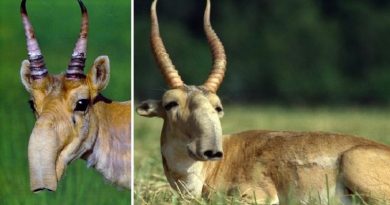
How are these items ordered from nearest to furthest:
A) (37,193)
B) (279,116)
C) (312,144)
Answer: (37,193), (312,144), (279,116)

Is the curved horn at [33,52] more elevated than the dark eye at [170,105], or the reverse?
the curved horn at [33,52]

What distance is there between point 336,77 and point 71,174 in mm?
7748

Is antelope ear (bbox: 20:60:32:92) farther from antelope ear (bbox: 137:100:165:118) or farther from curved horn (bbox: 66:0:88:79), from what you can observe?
antelope ear (bbox: 137:100:165:118)

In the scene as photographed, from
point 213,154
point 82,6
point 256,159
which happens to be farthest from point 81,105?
point 256,159

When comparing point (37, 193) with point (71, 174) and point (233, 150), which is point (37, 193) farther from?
point (233, 150)

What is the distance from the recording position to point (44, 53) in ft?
→ 17.8

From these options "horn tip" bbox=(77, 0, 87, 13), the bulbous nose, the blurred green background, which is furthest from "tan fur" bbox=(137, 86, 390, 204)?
"horn tip" bbox=(77, 0, 87, 13)

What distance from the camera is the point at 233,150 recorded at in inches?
240

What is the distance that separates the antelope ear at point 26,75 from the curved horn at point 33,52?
14mm

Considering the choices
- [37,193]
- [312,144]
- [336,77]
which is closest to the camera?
[37,193]

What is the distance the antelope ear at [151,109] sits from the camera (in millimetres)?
5867

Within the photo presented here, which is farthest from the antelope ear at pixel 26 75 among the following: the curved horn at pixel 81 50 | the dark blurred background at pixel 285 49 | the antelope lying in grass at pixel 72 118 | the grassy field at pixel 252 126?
the dark blurred background at pixel 285 49

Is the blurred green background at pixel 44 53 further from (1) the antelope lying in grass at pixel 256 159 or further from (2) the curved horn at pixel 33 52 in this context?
(1) the antelope lying in grass at pixel 256 159

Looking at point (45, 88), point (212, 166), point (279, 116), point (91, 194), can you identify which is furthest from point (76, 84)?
point (279, 116)
